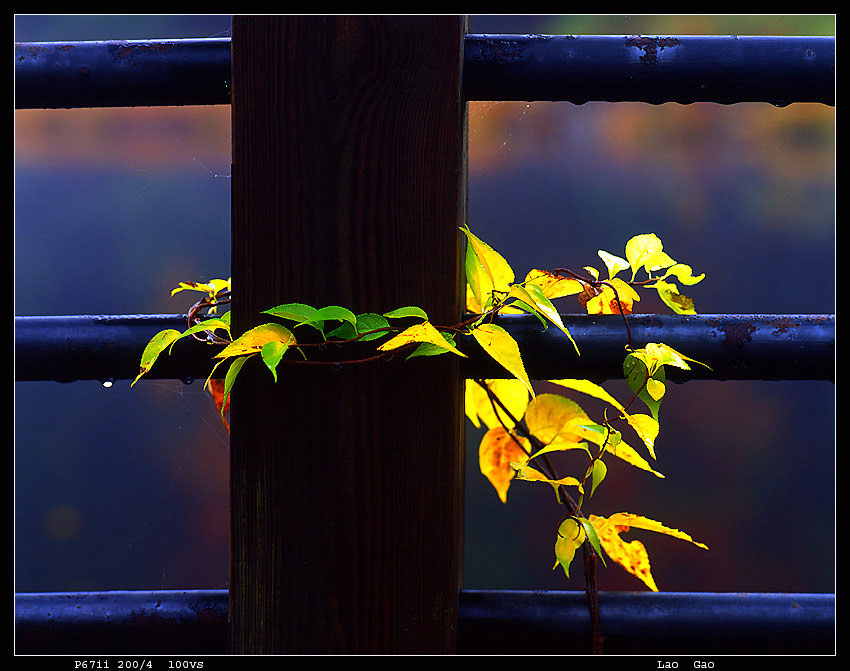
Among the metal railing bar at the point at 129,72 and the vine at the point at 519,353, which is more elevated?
the metal railing bar at the point at 129,72

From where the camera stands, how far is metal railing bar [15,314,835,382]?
0.45m

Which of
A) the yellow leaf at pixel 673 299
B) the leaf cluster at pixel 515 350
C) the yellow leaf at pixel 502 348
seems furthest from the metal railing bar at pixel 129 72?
the yellow leaf at pixel 673 299

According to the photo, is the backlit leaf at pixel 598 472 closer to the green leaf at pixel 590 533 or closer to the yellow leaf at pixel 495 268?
the green leaf at pixel 590 533

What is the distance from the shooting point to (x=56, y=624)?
1.65 ft

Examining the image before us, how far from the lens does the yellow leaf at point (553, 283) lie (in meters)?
0.48

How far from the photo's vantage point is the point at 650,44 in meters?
0.45

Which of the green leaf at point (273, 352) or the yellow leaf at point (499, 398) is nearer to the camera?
the green leaf at point (273, 352)

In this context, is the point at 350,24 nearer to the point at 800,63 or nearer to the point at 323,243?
the point at 323,243

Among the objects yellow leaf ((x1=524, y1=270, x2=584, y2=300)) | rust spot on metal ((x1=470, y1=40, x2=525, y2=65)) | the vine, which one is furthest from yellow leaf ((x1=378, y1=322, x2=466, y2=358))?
rust spot on metal ((x1=470, y1=40, x2=525, y2=65))

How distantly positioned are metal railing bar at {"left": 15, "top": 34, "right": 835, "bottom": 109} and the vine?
0.12 meters

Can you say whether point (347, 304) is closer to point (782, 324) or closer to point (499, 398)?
point (499, 398)

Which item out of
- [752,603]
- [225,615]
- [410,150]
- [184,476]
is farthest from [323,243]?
[184,476]

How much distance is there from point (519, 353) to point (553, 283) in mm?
104

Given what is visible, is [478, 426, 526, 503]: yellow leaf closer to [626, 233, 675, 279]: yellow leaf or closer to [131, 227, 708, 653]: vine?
[131, 227, 708, 653]: vine
